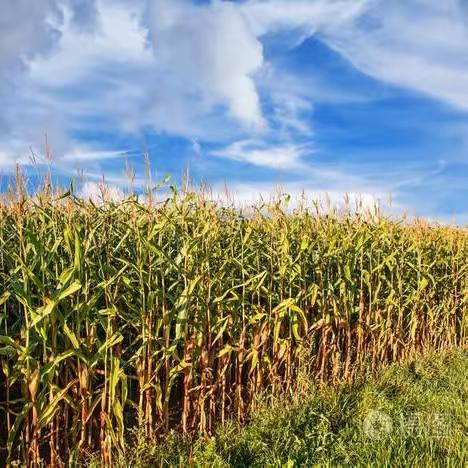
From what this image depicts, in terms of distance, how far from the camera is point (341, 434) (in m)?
5.43

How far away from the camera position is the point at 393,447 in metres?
5.12

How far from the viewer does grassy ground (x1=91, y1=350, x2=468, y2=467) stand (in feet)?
15.9

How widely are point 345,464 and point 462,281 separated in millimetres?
7264

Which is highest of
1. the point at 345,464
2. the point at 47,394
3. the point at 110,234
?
the point at 110,234

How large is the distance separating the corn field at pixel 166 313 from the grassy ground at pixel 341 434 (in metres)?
0.24

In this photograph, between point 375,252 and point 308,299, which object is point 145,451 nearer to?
point 308,299

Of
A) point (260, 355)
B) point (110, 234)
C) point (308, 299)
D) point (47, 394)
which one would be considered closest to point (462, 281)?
point (308, 299)

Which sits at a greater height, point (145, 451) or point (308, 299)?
point (308, 299)

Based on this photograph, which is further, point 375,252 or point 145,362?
point 375,252

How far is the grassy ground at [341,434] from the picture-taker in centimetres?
484
